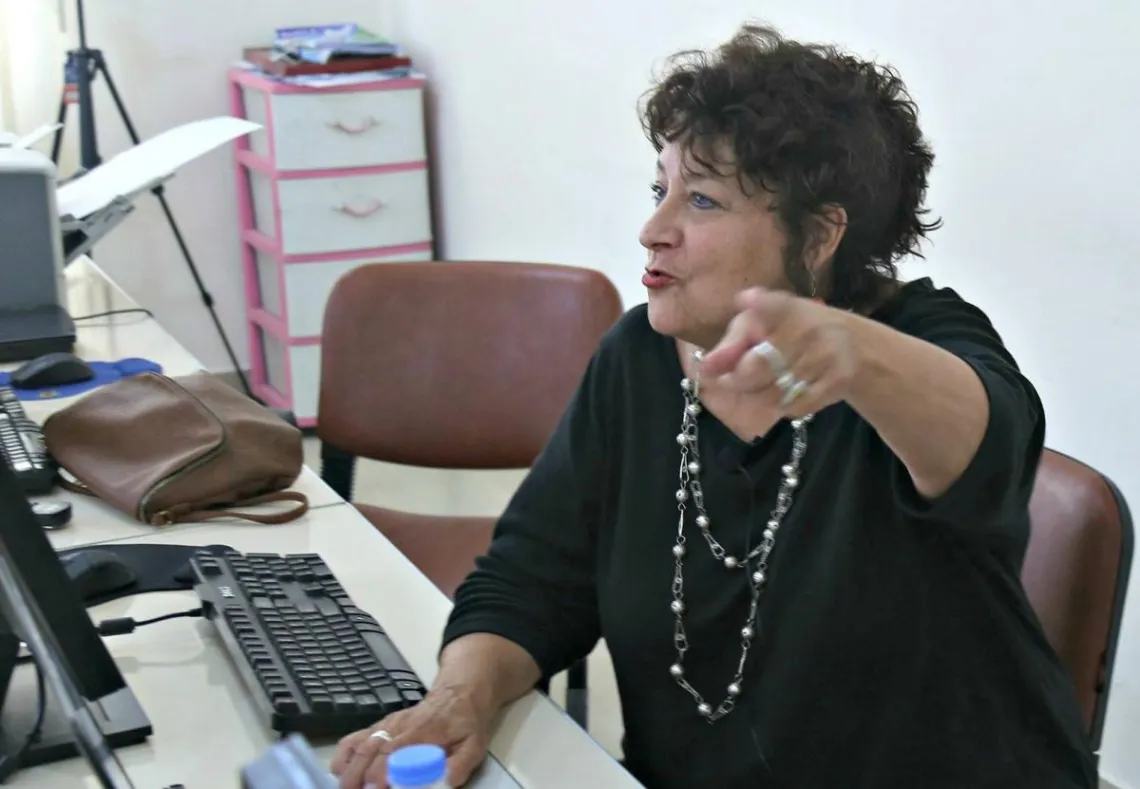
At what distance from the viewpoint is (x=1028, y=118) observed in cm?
206

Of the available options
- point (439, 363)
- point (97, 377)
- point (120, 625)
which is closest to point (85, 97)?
point (97, 377)

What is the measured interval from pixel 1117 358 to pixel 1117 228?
19cm

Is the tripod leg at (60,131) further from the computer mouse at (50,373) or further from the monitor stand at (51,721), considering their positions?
the monitor stand at (51,721)

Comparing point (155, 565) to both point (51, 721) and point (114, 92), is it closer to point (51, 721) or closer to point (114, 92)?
point (51, 721)

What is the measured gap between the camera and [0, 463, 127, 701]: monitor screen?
978mm

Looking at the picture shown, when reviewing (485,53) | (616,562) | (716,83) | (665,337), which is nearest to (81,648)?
(616,562)

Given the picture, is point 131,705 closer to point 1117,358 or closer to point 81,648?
point 81,648

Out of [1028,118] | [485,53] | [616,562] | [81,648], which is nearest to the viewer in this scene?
[81,648]

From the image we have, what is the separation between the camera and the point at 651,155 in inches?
116

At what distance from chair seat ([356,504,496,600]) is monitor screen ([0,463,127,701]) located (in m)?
0.97

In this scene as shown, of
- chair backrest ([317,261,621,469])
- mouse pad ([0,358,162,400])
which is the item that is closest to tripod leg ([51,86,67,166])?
mouse pad ([0,358,162,400])

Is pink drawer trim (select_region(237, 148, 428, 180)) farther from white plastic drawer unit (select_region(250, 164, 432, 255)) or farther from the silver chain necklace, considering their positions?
the silver chain necklace

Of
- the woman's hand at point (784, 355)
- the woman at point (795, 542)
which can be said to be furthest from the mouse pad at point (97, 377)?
the woman's hand at point (784, 355)

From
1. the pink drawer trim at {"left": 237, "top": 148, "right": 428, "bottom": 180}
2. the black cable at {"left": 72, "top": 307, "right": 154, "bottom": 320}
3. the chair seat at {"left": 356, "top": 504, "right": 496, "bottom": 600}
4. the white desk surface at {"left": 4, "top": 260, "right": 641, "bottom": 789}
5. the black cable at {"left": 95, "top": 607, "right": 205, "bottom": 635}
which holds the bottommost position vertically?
the chair seat at {"left": 356, "top": 504, "right": 496, "bottom": 600}
